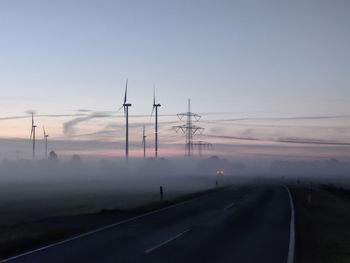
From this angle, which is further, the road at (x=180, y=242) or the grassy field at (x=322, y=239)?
the grassy field at (x=322, y=239)

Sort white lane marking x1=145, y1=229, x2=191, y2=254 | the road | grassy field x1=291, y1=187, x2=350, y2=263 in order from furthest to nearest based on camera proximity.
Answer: white lane marking x1=145, y1=229, x2=191, y2=254
grassy field x1=291, y1=187, x2=350, y2=263
the road

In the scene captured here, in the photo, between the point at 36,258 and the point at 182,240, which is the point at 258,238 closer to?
the point at 182,240

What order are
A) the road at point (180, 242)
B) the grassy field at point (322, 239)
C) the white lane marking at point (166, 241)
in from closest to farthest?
the road at point (180, 242), the grassy field at point (322, 239), the white lane marking at point (166, 241)

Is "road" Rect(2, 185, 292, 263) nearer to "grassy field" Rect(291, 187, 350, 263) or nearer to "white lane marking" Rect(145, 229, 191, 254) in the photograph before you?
"white lane marking" Rect(145, 229, 191, 254)

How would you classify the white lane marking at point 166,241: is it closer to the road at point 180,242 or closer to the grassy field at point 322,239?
the road at point 180,242

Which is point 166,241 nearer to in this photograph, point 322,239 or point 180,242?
point 180,242

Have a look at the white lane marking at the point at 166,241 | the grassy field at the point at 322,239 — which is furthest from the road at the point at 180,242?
the grassy field at the point at 322,239

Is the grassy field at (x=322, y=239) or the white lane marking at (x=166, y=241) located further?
the white lane marking at (x=166, y=241)

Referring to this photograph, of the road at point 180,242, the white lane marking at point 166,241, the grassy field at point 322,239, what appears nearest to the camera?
the road at point 180,242

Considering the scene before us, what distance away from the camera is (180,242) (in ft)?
55.7

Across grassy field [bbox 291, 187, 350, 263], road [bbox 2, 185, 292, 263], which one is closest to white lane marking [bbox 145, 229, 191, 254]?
road [bbox 2, 185, 292, 263]

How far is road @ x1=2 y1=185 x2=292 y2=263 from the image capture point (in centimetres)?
1391

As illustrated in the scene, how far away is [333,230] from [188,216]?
8.32 metres

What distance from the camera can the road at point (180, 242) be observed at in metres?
13.9
